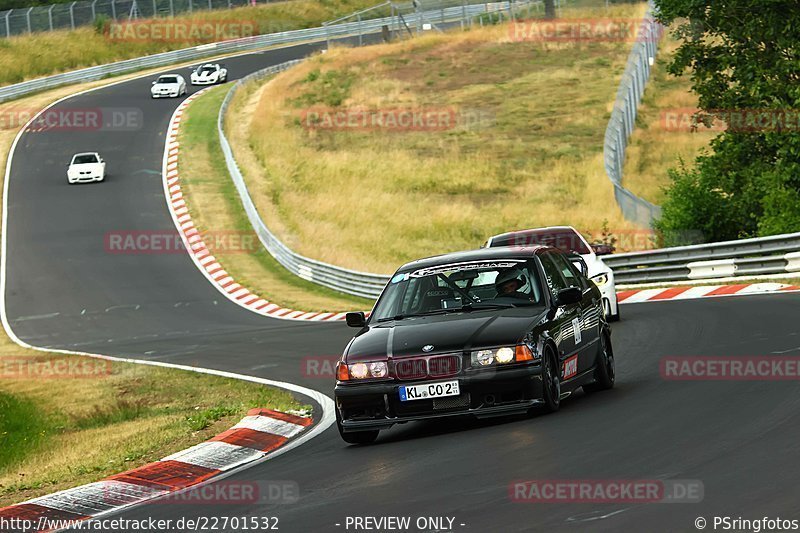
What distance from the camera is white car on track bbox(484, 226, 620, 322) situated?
64.6 feet

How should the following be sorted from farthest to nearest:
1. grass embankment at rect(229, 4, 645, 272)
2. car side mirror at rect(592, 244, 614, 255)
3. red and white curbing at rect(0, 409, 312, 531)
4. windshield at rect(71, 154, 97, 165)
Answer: windshield at rect(71, 154, 97, 165), grass embankment at rect(229, 4, 645, 272), car side mirror at rect(592, 244, 614, 255), red and white curbing at rect(0, 409, 312, 531)

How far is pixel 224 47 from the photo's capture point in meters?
84.4

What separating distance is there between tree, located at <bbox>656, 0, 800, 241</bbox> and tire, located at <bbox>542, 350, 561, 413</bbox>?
1690 cm

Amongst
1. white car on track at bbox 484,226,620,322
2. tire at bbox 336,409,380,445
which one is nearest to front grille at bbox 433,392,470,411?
tire at bbox 336,409,380,445

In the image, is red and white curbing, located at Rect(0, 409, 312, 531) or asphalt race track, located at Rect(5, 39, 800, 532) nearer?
asphalt race track, located at Rect(5, 39, 800, 532)

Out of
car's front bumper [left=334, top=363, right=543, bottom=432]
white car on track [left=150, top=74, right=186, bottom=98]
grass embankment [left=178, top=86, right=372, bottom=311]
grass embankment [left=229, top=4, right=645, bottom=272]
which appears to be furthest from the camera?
white car on track [left=150, top=74, right=186, bottom=98]

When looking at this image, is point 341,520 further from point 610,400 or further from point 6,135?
point 6,135

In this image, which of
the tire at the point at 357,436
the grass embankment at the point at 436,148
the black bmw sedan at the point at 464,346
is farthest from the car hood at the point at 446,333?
the grass embankment at the point at 436,148

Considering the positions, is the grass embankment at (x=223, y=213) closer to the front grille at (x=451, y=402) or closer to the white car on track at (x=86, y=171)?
the white car on track at (x=86, y=171)

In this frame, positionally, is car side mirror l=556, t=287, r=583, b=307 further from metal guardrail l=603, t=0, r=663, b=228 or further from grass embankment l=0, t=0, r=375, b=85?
grass embankment l=0, t=0, r=375, b=85

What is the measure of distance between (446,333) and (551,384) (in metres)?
0.99

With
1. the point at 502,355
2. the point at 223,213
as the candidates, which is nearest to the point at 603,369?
the point at 502,355

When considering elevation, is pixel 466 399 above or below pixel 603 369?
above

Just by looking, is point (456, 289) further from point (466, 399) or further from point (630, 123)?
point (630, 123)
